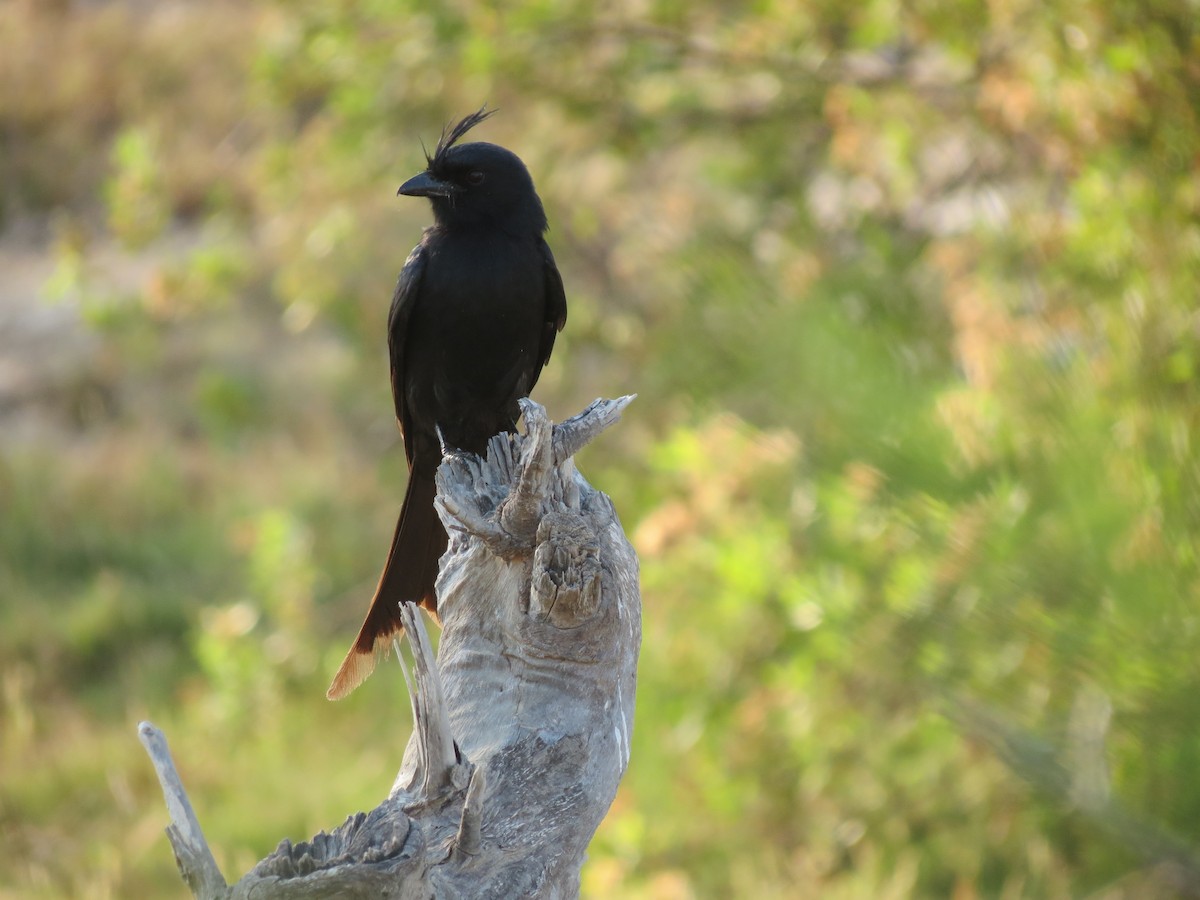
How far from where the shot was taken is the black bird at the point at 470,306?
4.17 metres

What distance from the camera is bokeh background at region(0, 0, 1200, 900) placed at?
0.97 meters

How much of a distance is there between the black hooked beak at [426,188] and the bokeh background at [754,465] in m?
0.80

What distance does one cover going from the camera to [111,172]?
1462 centimetres

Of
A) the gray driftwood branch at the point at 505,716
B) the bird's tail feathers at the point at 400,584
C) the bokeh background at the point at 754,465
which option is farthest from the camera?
the bird's tail feathers at the point at 400,584

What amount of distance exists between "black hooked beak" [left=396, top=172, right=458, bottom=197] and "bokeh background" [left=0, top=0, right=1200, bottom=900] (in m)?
0.80

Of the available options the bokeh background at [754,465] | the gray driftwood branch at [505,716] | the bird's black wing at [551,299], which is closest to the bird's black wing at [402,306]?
the bird's black wing at [551,299]

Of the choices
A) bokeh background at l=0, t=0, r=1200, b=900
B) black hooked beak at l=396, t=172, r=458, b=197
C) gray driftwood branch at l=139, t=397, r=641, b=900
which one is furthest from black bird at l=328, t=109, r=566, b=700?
gray driftwood branch at l=139, t=397, r=641, b=900

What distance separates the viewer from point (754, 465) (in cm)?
561

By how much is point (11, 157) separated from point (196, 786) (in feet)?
33.7

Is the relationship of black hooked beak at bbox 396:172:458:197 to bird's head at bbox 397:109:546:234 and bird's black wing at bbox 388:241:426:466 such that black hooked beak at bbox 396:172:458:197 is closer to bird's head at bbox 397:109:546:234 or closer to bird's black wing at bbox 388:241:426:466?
bird's head at bbox 397:109:546:234

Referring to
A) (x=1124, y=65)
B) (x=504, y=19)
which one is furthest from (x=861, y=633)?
(x=504, y=19)

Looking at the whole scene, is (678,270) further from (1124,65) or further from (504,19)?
(504,19)

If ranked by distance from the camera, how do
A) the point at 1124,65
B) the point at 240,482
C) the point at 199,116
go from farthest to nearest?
the point at 199,116 → the point at 240,482 → the point at 1124,65

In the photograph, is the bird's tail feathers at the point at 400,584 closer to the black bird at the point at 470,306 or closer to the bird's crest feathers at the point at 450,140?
the black bird at the point at 470,306
